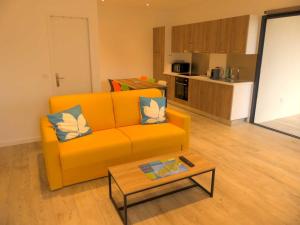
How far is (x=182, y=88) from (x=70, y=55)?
124 inches

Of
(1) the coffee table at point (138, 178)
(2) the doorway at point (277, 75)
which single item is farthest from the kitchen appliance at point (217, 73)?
(1) the coffee table at point (138, 178)

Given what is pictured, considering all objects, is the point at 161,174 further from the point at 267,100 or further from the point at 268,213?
the point at 267,100

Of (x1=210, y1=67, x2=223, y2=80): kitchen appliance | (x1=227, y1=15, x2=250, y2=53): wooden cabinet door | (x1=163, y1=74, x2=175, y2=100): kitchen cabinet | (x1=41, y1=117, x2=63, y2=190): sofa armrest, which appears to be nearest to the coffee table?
(x1=41, y1=117, x2=63, y2=190): sofa armrest

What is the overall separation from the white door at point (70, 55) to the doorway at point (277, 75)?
3377 millimetres

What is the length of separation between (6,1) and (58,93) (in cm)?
154

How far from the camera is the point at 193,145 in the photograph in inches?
149

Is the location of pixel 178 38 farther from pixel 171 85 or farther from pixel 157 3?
pixel 171 85

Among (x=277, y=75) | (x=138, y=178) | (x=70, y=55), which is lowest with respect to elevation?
(x=138, y=178)

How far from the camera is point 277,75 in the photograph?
4.82 meters

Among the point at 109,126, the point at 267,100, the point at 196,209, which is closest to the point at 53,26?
the point at 109,126

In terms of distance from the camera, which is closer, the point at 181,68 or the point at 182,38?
the point at 182,38

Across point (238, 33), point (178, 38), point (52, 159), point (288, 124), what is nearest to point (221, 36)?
point (238, 33)

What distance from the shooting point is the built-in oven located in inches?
234

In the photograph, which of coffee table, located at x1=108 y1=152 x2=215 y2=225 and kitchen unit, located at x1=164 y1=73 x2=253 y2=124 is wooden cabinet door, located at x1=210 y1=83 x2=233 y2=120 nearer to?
kitchen unit, located at x1=164 y1=73 x2=253 y2=124
